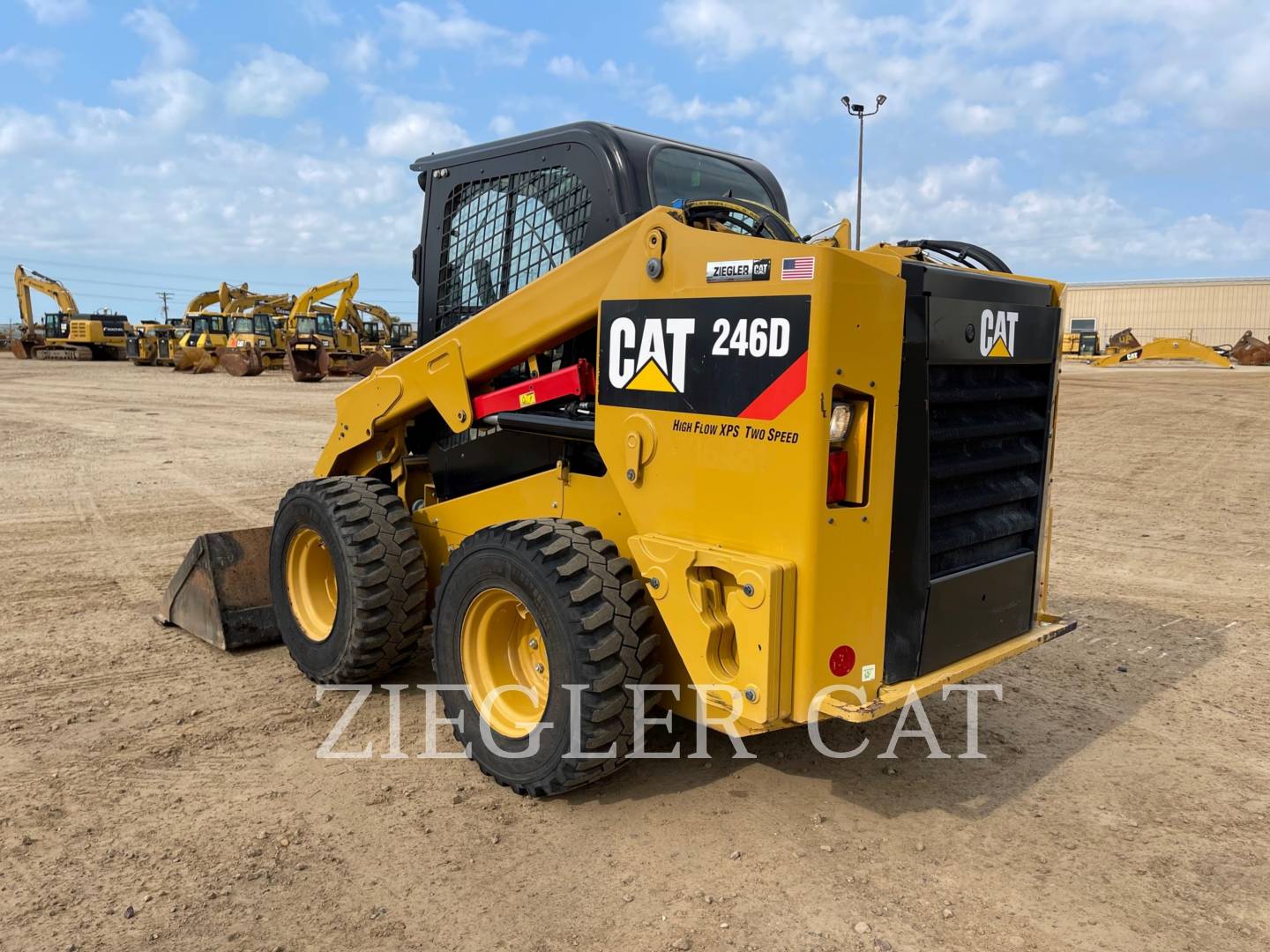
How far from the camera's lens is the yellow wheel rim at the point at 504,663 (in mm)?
3662

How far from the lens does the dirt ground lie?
2.85 metres

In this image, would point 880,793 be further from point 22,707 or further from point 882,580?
point 22,707

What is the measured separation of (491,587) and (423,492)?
1.53 meters

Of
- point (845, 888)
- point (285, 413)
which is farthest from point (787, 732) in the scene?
point (285, 413)

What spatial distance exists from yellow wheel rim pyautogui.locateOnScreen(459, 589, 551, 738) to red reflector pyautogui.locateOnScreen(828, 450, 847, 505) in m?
1.25

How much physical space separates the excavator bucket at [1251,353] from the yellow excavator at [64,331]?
1868 inches

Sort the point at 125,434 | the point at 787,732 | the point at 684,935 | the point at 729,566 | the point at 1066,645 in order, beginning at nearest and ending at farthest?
the point at 684,935 → the point at 729,566 → the point at 787,732 → the point at 1066,645 → the point at 125,434

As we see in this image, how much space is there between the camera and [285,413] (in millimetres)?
18750

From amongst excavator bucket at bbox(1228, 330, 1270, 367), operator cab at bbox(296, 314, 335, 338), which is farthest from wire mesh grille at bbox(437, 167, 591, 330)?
excavator bucket at bbox(1228, 330, 1270, 367)

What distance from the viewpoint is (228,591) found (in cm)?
517

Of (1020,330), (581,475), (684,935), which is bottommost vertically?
(684,935)

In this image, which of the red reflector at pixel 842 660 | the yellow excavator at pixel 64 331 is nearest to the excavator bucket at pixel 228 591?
the red reflector at pixel 842 660

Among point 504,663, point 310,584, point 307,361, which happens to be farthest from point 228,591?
point 307,361

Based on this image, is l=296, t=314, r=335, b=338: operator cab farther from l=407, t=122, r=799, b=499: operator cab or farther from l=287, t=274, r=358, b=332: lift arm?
l=407, t=122, r=799, b=499: operator cab
